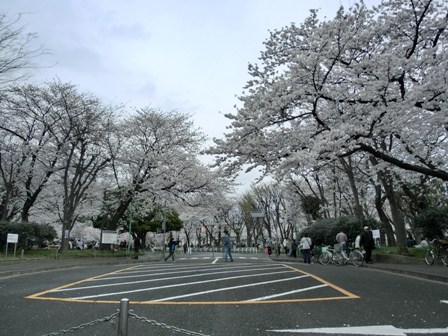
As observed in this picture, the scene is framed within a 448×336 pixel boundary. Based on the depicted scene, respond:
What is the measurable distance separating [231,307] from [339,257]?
12.3 m

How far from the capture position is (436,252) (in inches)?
569

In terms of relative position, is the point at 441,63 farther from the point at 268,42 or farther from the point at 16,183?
the point at 16,183

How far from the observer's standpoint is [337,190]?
3109 centimetres

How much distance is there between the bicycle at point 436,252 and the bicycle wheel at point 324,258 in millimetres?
4534

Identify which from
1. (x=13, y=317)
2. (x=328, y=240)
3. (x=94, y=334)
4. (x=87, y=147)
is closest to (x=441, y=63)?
(x=94, y=334)

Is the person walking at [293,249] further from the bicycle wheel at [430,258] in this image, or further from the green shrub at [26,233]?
the green shrub at [26,233]

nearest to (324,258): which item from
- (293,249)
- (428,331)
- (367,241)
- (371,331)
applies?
(367,241)

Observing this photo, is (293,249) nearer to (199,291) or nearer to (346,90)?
(346,90)

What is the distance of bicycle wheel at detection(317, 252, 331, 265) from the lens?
18078mm

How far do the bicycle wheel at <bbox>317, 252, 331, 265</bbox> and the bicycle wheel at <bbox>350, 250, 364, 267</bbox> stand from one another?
1608mm

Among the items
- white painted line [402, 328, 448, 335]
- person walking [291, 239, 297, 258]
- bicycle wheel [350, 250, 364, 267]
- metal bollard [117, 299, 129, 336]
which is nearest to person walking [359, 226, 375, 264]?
bicycle wheel [350, 250, 364, 267]

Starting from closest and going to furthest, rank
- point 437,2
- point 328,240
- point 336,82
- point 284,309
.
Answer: point 284,309, point 437,2, point 336,82, point 328,240

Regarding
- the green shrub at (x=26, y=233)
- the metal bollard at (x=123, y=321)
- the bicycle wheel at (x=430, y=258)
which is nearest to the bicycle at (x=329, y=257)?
the bicycle wheel at (x=430, y=258)

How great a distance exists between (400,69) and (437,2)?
2426 millimetres
